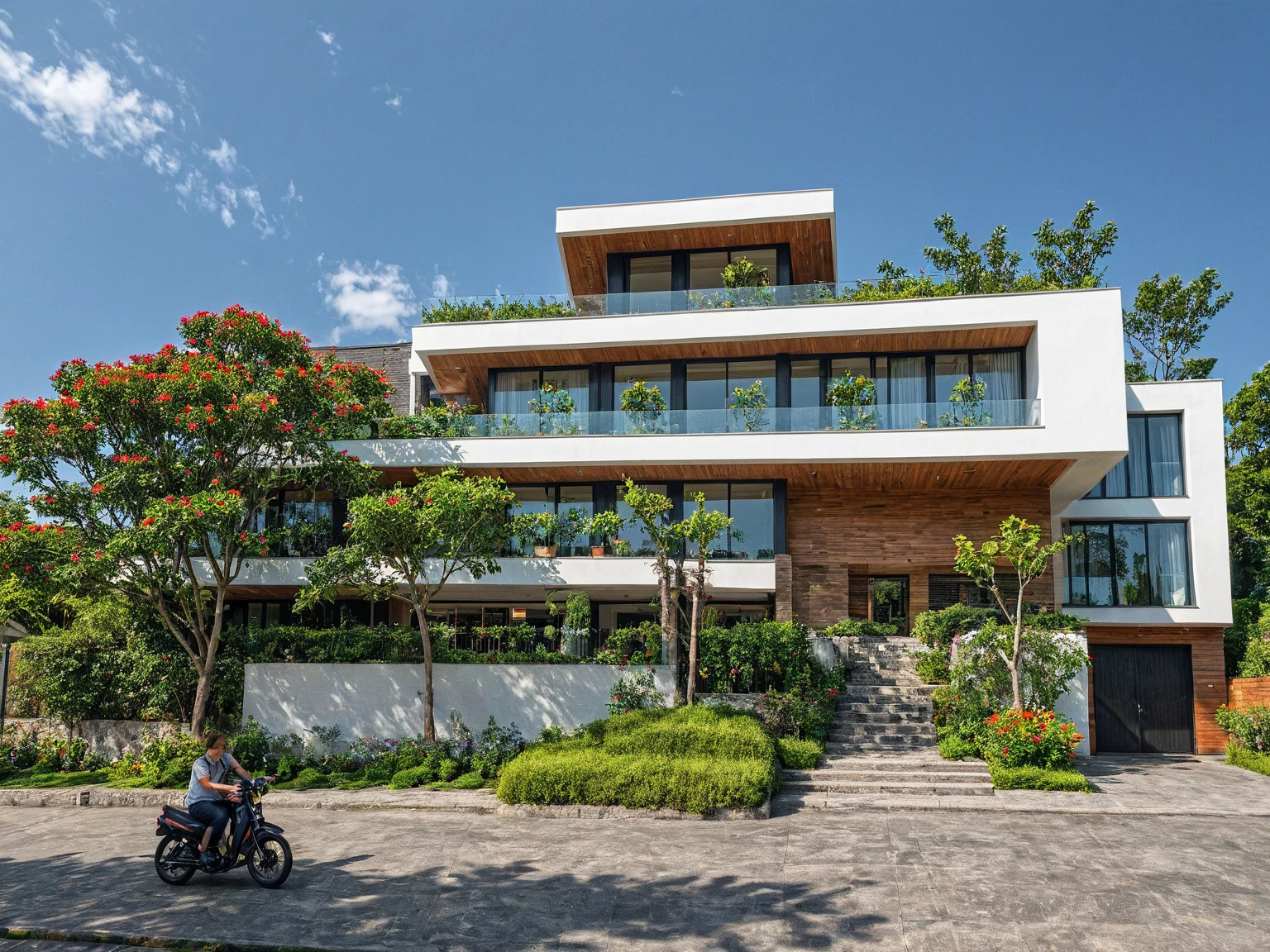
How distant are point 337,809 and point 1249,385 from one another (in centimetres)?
2795

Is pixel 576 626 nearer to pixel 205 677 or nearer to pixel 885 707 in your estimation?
pixel 885 707

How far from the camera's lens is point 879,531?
75.9 ft

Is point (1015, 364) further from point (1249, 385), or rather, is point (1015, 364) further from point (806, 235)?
point (1249, 385)

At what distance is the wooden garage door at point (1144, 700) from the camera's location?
21891 millimetres

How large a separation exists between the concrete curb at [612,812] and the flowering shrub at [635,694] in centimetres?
414

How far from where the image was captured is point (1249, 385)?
28.5 m

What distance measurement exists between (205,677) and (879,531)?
49.8 ft

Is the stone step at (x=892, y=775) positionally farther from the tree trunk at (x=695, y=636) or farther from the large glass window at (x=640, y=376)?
the large glass window at (x=640, y=376)

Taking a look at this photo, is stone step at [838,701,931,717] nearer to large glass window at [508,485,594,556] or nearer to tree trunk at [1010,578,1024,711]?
tree trunk at [1010,578,1024,711]

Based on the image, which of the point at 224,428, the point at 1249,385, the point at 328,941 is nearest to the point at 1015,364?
the point at 1249,385

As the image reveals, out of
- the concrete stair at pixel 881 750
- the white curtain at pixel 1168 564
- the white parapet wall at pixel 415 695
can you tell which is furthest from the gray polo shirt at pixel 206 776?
the white curtain at pixel 1168 564

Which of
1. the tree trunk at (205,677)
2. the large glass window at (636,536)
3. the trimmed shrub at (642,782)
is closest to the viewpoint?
the trimmed shrub at (642,782)

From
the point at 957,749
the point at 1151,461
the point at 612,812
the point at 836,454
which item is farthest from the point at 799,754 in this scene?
the point at 1151,461

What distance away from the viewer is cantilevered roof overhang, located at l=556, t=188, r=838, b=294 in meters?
23.0
